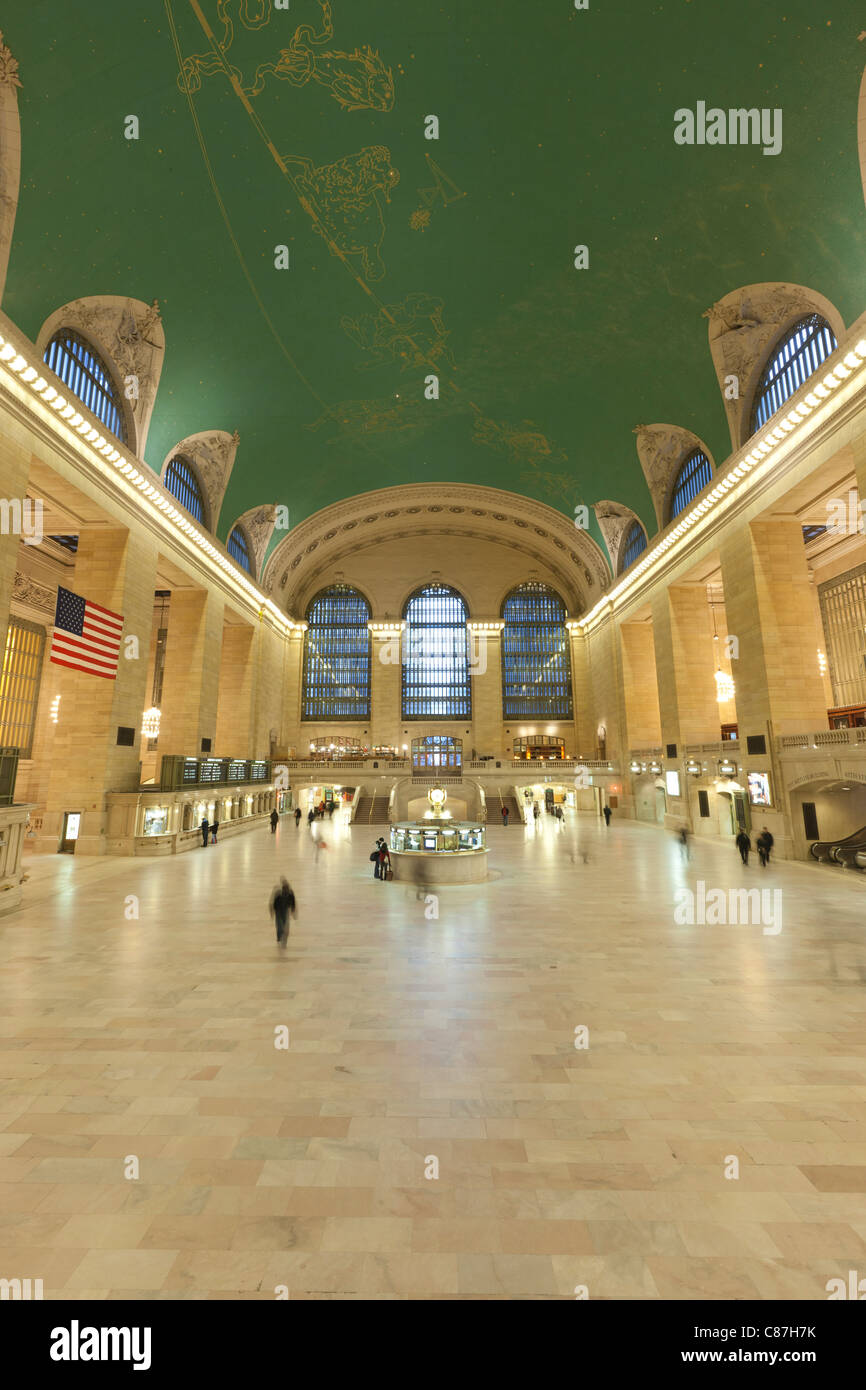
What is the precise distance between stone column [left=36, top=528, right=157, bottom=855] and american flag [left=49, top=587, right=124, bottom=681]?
4.16 feet

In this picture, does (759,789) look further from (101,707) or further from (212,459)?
(212,459)

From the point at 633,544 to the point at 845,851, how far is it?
18672mm

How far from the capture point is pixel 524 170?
14.5m

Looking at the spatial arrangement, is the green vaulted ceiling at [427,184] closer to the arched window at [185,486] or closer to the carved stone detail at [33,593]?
the arched window at [185,486]

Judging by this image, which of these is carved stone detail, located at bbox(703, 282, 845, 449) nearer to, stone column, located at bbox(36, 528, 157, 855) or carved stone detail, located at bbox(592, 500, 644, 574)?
carved stone detail, located at bbox(592, 500, 644, 574)

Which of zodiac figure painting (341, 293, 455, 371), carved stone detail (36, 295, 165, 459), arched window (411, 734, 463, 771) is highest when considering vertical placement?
zodiac figure painting (341, 293, 455, 371)

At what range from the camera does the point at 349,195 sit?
49.4 ft

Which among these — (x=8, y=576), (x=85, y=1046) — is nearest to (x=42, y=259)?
(x=8, y=576)

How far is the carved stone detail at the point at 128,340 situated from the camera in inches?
583

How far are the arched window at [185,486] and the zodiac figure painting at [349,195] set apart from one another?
970 cm

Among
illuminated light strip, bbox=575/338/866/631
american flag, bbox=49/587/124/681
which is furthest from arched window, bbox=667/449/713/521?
american flag, bbox=49/587/124/681

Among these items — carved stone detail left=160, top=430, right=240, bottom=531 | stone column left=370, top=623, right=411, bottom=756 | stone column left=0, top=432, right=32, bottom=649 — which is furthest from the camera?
stone column left=370, top=623, right=411, bottom=756

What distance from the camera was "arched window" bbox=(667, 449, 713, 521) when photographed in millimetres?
21469
